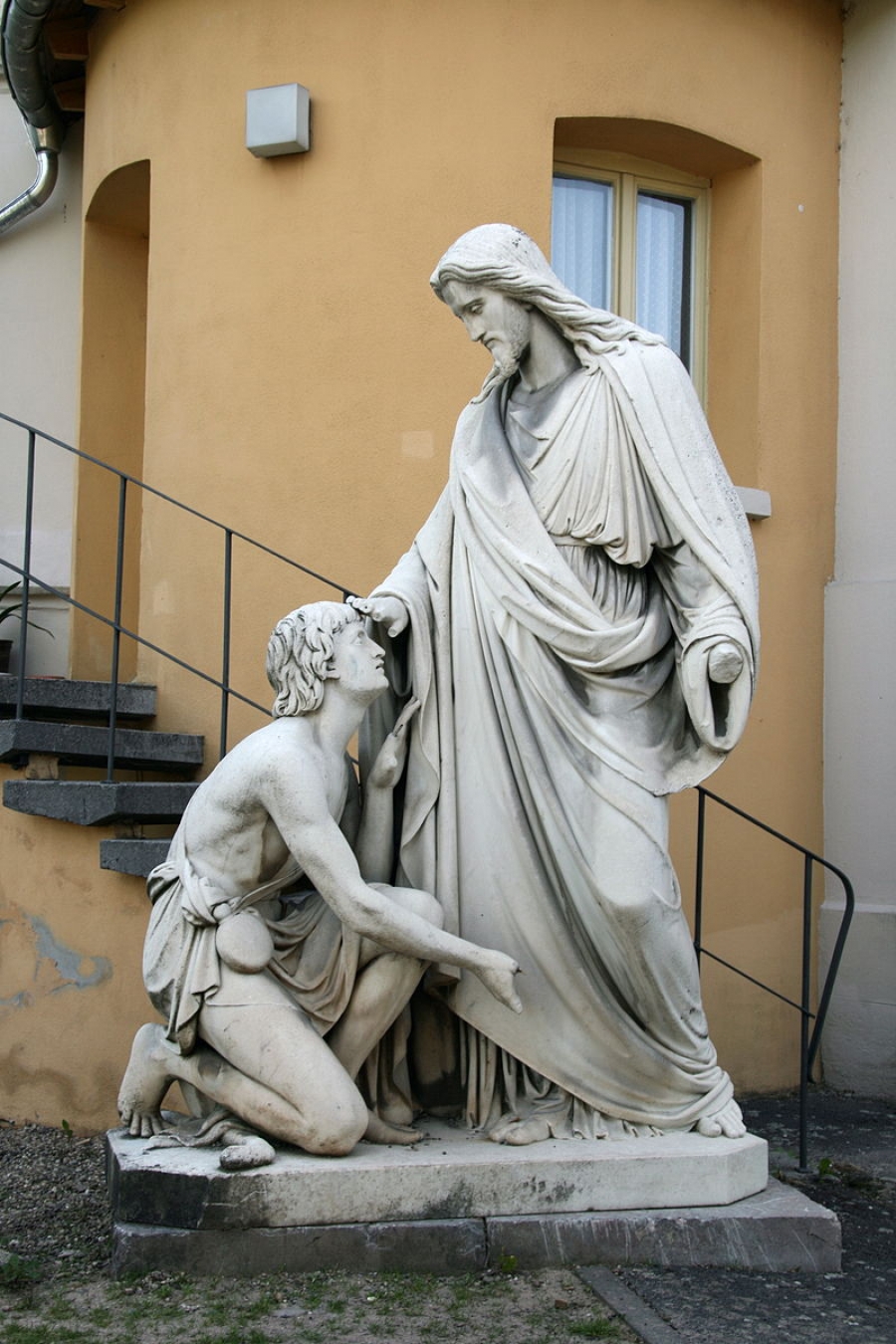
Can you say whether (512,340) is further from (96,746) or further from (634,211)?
(634,211)

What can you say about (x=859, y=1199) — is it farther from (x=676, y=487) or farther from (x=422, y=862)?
(x=676, y=487)

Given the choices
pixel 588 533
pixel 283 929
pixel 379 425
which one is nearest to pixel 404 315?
pixel 379 425

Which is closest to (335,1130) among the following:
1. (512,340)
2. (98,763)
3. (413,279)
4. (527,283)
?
(512,340)

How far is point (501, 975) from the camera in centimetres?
384

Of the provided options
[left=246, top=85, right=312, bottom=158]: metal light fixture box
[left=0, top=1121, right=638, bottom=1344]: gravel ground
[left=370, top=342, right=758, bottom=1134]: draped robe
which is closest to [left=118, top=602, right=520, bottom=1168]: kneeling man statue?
[left=370, top=342, right=758, bottom=1134]: draped robe

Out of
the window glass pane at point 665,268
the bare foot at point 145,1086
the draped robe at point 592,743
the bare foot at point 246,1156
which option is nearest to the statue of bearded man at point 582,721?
the draped robe at point 592,743

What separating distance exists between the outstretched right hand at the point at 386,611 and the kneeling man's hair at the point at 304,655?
132 millimetres

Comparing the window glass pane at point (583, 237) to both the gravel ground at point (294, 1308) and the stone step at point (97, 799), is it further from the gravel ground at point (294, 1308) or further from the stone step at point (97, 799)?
the gravel ground at point (294, 1308)

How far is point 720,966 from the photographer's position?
6957 millimetres

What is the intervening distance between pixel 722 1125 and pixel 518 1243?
0.64 metres

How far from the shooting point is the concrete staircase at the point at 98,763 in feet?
18.5

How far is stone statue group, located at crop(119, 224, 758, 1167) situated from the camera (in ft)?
12.7

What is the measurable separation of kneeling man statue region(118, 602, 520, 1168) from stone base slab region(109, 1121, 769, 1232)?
0.23 feet

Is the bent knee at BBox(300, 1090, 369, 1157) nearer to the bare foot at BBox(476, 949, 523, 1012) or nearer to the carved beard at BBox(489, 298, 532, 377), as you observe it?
the bare foot at BBox(476, 949, 523, 1012)
